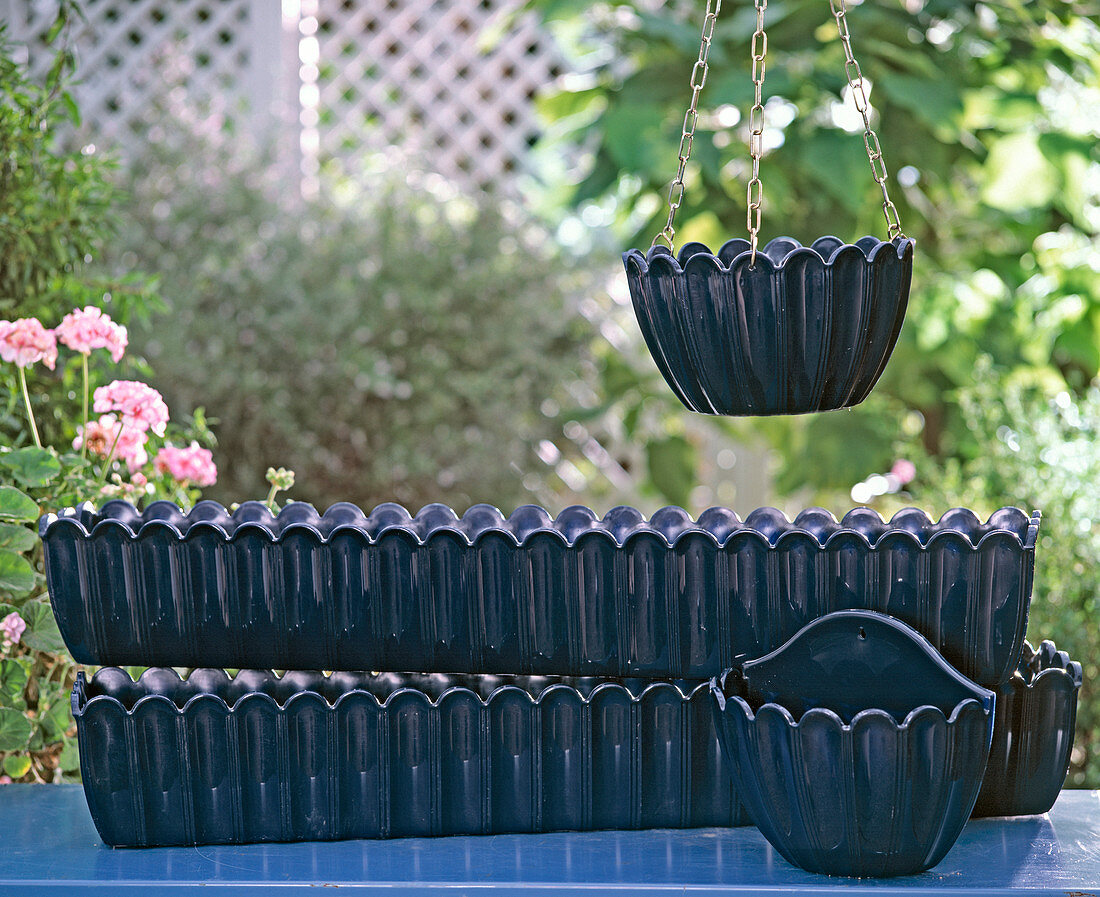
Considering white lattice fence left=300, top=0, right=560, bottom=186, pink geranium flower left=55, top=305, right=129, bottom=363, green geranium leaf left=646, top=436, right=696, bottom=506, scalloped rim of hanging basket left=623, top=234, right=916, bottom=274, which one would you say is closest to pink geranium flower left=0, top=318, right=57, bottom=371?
pink geranium flower left=55, top=305, right=129, bottom=363

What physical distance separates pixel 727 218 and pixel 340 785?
74.4 inches

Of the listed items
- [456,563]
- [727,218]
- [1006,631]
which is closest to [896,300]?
[1006,631]

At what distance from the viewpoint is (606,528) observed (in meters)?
0.73

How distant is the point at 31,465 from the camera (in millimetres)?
914

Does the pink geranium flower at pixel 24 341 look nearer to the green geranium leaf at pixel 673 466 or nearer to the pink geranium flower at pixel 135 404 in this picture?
the pink geranium flower at pixel 135 404

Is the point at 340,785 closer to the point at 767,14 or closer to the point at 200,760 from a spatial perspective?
the point at 200,760

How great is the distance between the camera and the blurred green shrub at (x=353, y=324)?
2787mm

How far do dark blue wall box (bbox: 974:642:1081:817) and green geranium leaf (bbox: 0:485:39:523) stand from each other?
720 mm

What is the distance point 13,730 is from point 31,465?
0.70ft

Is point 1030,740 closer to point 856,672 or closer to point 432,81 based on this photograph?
point 856,672

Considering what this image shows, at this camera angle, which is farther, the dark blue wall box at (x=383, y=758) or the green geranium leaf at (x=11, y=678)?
the green geranium leaf at (x=11, y=678)

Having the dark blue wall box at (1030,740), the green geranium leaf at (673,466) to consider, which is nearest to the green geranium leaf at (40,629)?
the dark blue wall box at (1030,740)

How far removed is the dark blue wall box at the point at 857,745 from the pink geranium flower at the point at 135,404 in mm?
582

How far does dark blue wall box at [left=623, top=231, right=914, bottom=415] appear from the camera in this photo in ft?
2.23
